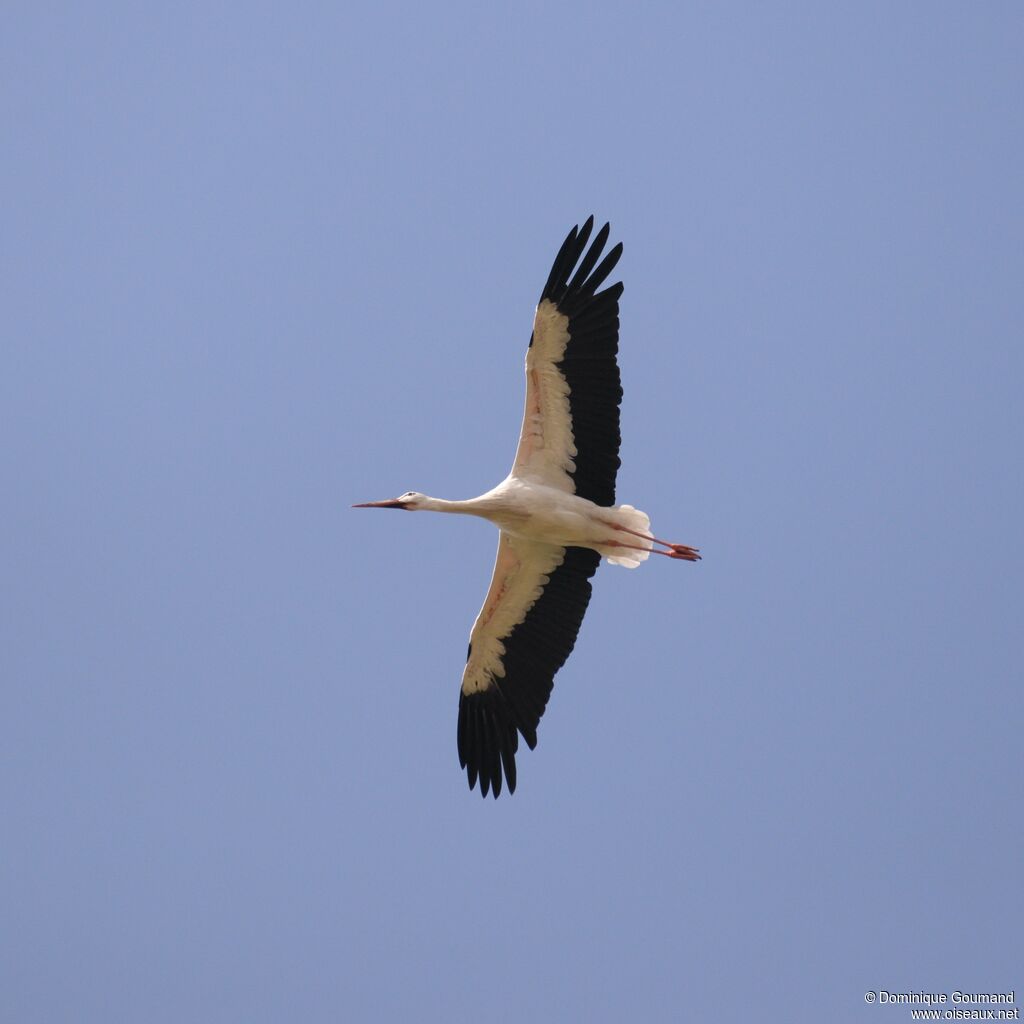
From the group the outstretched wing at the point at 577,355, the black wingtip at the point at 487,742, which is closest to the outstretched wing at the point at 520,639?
the black wingtip at the point at 487,742

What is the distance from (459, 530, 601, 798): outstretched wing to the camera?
1297cm

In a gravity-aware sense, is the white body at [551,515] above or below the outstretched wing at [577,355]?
below

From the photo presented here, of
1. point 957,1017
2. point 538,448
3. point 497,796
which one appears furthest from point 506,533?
point 957,1017

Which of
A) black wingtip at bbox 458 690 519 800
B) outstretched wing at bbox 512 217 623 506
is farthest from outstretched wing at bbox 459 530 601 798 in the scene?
outstretched wing at bbox 512 217 623 506

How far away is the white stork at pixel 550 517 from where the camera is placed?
12.3 m

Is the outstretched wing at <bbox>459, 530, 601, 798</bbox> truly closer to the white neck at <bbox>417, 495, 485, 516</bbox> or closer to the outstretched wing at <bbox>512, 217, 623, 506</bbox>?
the white neck at <bbox>417, 495, 485, 516</bbox>

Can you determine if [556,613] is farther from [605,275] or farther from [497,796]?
[605,275]

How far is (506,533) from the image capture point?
12.8 meters

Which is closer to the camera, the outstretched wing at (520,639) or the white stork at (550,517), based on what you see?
the white stork at (550,517)

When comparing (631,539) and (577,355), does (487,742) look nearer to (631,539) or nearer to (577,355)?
(631,539)

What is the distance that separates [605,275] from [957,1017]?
5.72 meters

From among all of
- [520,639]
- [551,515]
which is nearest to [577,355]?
[551,515]

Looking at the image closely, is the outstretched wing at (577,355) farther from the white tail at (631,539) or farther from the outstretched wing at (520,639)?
the outstretched wing at (520,639)

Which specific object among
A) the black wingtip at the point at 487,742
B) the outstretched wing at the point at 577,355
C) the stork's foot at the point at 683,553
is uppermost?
the outstretched wing at the point at 577,355
